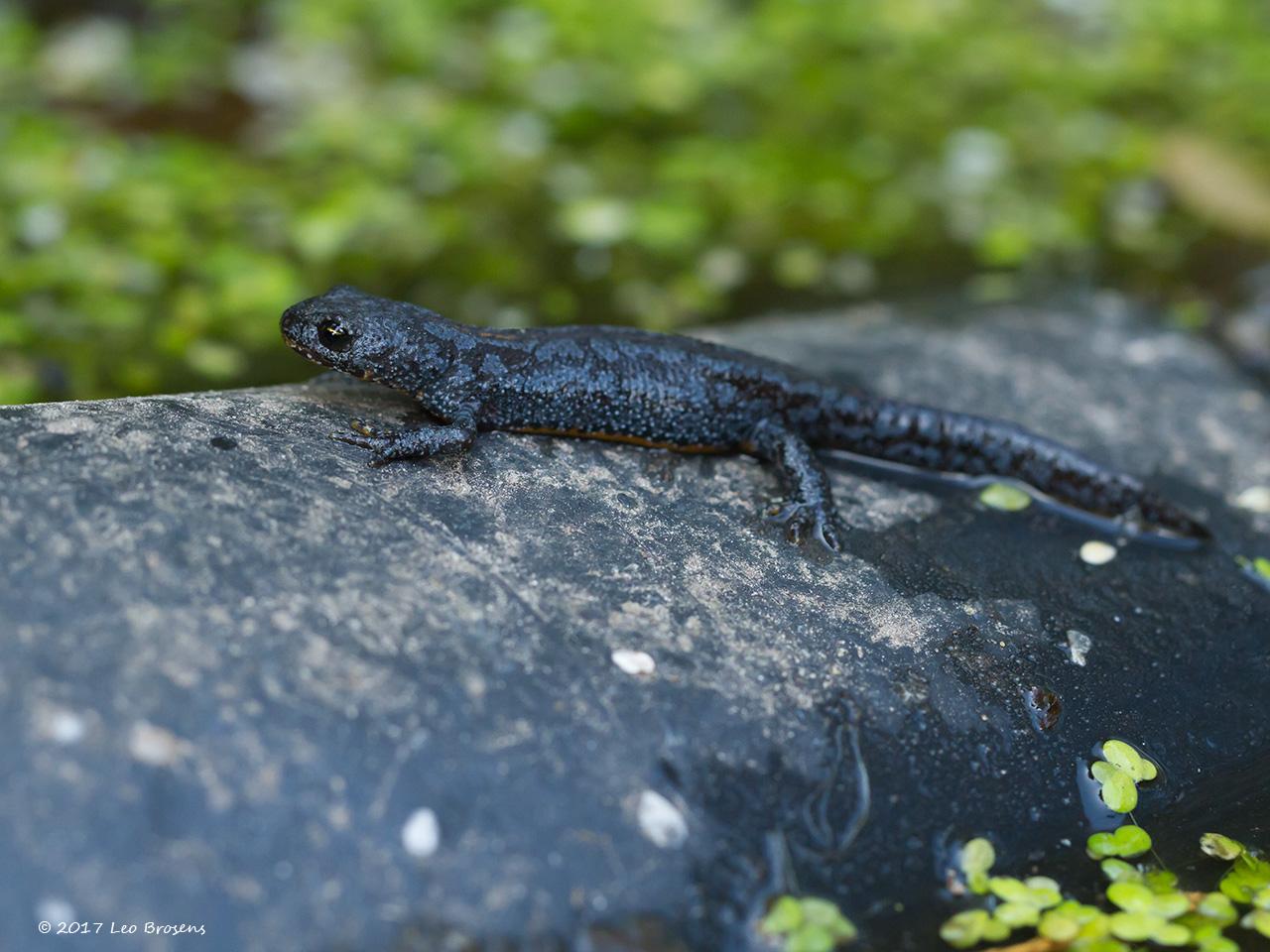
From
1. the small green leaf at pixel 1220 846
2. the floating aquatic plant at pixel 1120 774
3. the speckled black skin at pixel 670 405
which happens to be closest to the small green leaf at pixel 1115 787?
the floating aquatic plant at pixel 1120 774

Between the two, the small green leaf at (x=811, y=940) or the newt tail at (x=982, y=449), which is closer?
the small green leaf at (x=811, y=940)

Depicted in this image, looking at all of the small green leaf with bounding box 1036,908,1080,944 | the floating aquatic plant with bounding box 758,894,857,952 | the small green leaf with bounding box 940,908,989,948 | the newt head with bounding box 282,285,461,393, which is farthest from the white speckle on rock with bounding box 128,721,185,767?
the small green leaf with bounding box 1036,908,1080,944

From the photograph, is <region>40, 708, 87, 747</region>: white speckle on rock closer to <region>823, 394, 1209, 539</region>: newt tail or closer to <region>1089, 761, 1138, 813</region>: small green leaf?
<region>1089, 761, 1138, 813</region>: small green leaf

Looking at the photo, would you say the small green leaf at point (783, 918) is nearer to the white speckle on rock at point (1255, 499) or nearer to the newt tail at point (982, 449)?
the newt tail at point (982, 449)

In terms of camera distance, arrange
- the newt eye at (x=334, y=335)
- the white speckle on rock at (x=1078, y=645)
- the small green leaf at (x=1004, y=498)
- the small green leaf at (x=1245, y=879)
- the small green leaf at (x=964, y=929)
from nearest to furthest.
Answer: the small green leaf at (x=964, y=929) → the small green leaf at (x=1245, y=879) → the white speckle on rock at (x=1078, y=645) → the newt eye at (x=334, y=335) → the small green leaf at (x=1004, y=498)

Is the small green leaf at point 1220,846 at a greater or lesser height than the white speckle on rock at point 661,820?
lesser

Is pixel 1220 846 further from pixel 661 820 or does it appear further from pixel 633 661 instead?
pixel 633 661
